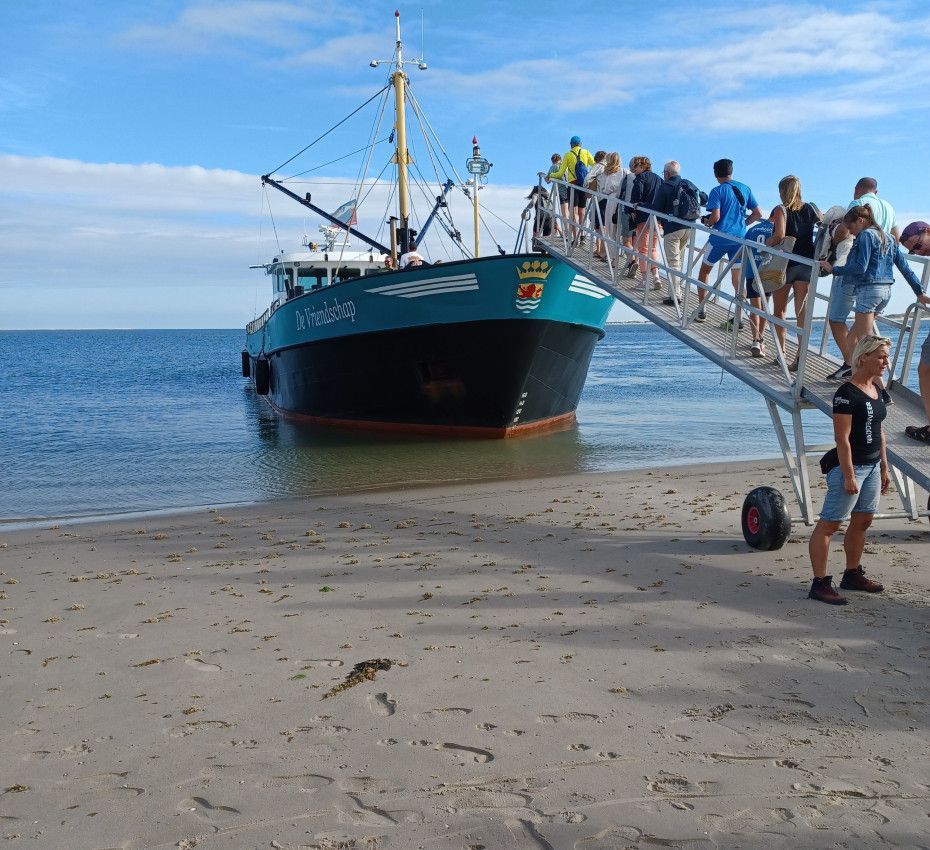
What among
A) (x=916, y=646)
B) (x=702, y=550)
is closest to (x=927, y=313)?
(x=702, y=550)

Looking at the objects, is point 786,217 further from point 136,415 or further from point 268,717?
point 136,415

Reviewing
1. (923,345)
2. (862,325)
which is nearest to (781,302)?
(862,325)

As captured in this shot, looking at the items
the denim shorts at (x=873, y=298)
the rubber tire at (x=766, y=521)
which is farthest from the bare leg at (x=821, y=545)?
the denim shorts at (x=873, y=298)

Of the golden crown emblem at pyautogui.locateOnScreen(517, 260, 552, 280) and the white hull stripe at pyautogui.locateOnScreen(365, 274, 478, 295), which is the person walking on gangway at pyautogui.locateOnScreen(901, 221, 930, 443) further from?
the white hull stripe at pyautogui.locateOnScreen(365, 274, 478, 295)

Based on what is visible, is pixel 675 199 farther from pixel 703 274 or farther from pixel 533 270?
pixel 533 270

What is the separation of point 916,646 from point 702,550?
225 cm

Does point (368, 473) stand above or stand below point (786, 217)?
below

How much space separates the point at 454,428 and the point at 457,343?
1.67 meters

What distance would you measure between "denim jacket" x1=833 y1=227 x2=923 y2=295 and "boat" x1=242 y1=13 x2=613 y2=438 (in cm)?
763

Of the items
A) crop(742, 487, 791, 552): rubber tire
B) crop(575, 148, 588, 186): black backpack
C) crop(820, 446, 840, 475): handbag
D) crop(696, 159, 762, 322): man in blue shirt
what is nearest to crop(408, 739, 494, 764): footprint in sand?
crop(820, 446, 840, 475): handbag

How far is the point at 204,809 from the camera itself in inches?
116

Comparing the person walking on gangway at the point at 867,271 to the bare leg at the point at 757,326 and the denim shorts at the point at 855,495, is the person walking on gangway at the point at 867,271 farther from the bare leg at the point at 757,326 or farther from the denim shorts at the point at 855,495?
the denim shorts at the point at 855,495

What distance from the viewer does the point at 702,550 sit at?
21.2 ft

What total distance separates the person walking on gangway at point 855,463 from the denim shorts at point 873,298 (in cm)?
122
